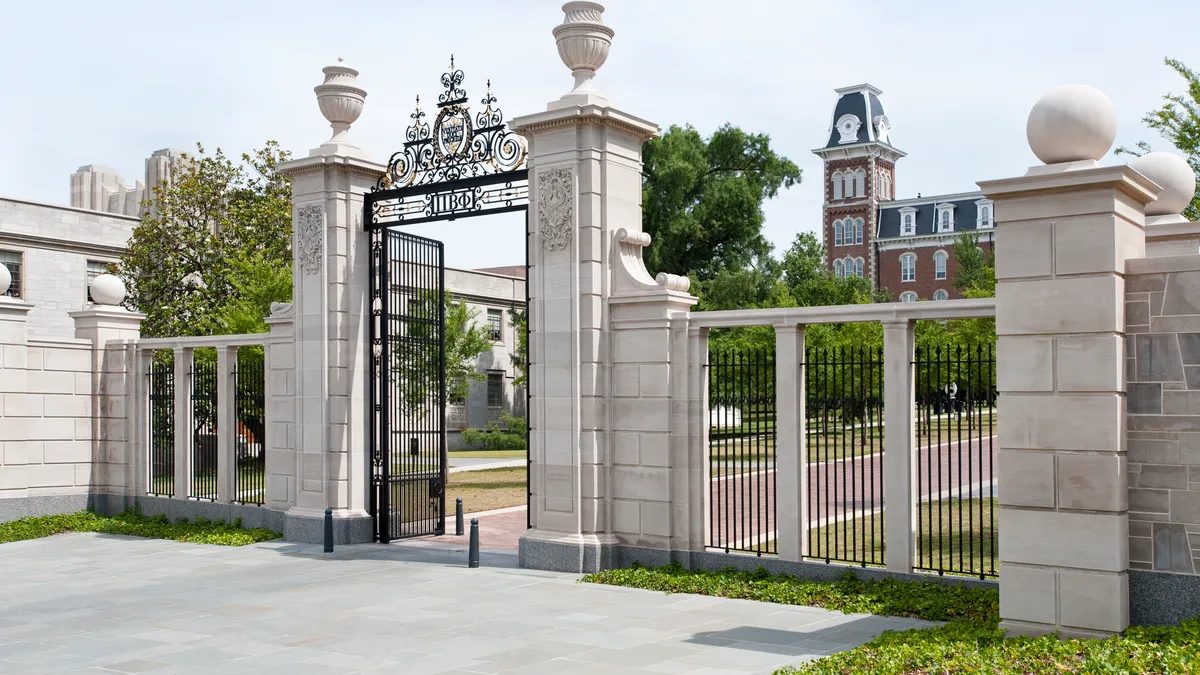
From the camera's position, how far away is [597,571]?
12.3 meters

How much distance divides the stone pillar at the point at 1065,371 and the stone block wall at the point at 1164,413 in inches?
6.1

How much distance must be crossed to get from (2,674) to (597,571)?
6066 mm

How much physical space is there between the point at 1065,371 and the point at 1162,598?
1.81 meters

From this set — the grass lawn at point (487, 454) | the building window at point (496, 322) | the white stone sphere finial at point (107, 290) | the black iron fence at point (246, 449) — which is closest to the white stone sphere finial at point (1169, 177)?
the black iron fence at point (246, 449)

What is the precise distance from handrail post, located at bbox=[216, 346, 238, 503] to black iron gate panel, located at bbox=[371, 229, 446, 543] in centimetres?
261

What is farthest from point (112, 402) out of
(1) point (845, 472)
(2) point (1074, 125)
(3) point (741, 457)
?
(2) point (1074, 125)

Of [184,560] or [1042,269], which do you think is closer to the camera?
[1042,269]

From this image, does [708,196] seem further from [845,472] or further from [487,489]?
[845,472]

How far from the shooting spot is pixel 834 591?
10.5 m

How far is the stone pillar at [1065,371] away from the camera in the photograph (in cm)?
780

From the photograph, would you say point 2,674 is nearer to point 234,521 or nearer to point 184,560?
point 184,560

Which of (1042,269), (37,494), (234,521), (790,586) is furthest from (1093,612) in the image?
(37,494)

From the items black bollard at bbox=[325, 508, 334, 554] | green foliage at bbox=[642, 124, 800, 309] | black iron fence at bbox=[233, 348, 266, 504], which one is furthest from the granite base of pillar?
green foliage at bbox=[642, 124, 800, 309]

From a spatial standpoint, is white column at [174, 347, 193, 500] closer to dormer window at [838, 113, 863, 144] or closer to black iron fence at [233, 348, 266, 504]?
black iron fence at [233, 348, 266, 504]
